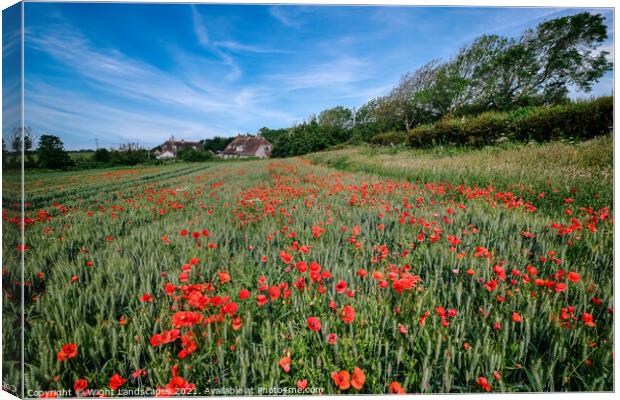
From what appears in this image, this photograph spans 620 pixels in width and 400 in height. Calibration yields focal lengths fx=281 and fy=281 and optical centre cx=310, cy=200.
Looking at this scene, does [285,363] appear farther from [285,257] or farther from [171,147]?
[171,147]

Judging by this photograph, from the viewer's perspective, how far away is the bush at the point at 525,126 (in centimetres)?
246

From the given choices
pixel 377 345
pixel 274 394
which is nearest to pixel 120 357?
pixel 274 394

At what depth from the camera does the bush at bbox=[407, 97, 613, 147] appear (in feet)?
8.06

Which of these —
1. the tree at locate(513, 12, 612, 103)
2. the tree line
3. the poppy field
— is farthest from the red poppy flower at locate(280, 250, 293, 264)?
the tree at locate(513, 12, 612, 103)

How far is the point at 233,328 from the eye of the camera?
4.92 ft

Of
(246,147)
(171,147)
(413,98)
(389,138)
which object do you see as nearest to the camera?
Answer: (171,147)

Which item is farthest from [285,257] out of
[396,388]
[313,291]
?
[396,388]

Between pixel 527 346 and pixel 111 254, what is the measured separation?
2835 mm

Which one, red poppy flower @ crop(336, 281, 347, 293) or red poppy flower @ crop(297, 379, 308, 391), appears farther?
red poppy flower @ crop(336, 281, 347, 293)

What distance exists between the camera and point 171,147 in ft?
9.25

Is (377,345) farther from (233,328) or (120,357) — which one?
(120,357)

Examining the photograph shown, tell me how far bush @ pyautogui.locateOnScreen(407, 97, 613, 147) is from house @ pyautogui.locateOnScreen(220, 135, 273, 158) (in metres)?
1.76

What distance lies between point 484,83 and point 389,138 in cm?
111

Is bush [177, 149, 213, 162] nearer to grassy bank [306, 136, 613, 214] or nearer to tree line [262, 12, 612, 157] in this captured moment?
tree line [262, 12, 612, 157]
